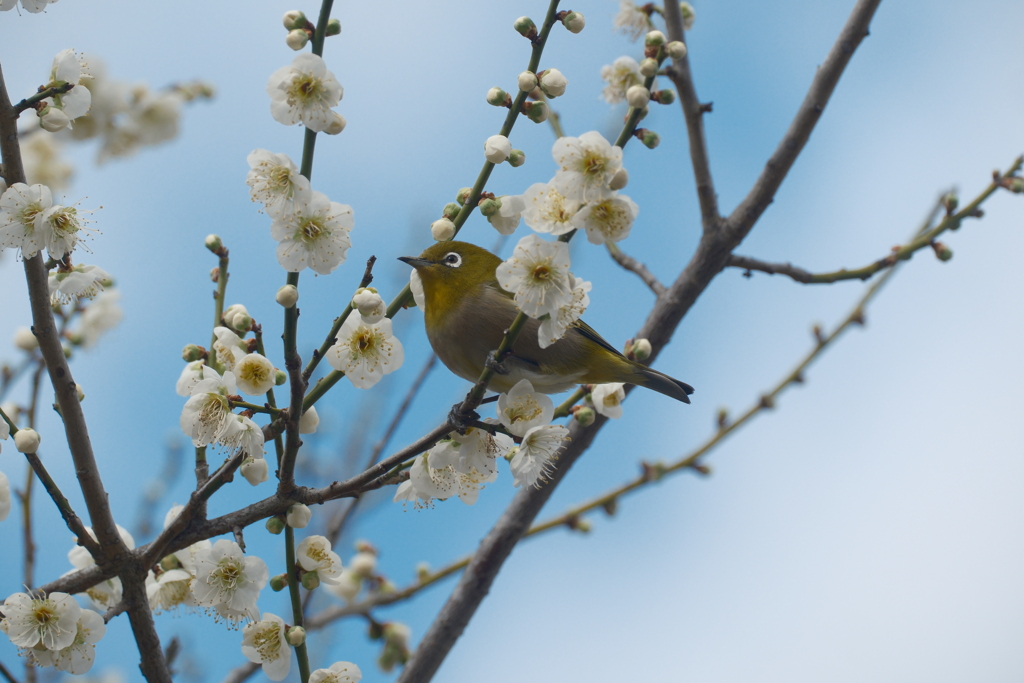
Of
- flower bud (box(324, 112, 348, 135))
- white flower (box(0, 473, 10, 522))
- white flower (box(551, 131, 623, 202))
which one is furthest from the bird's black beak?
white flower (box(0, 473, 10, 522))

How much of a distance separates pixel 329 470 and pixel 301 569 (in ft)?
4.12

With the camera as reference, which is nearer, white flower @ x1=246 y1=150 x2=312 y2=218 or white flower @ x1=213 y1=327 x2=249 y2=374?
white flower @ x1=246 y1=150 x2=312 y2=218

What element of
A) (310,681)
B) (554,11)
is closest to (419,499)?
(310,681)

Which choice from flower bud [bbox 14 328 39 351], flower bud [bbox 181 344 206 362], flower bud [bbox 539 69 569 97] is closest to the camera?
flower bud [bbox 539 69 569 97]

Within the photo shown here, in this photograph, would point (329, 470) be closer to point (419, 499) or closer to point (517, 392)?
point (419, 499)

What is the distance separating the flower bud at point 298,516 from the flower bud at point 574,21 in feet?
5.63

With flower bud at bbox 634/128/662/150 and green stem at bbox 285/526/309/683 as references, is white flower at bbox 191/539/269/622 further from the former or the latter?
flower bud at bbox 634/128/662/150

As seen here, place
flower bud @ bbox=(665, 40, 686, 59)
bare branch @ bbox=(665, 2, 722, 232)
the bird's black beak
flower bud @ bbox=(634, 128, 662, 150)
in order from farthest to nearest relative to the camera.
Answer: bare branch @ bbox=(665, 2, 722, 232)
the bird's black beak
flower bud @ bbox=(665, 40, 686, 59)
flower bud @ bbox=(634, 128, 662, 150)

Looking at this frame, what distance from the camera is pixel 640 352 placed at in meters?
2.85

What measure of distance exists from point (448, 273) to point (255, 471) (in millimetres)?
1134

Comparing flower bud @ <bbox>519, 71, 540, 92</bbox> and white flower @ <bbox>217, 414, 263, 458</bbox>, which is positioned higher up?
flower bud @ <bbox>519, 71, 540, 92</bbox>

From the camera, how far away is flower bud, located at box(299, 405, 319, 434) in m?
2.64

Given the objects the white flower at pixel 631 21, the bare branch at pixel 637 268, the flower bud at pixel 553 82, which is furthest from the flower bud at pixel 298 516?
the white flower at pixel 631 21

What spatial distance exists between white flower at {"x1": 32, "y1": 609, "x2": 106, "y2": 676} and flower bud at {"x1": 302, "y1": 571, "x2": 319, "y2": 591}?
0.66 meters
